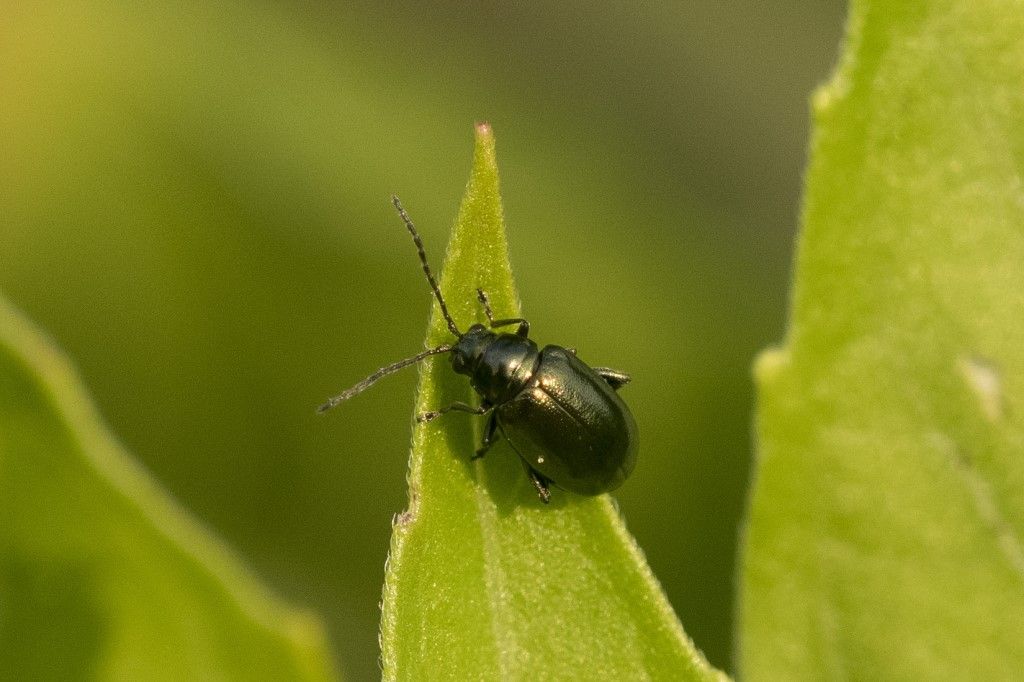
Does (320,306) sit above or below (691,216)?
above

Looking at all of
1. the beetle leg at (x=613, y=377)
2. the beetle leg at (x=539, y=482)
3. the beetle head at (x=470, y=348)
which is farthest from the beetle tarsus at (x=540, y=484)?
the beetle leg at (x=613, y=377)

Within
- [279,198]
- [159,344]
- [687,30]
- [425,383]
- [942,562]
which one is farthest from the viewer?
[687,30]

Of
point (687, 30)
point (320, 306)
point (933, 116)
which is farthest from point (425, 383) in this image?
point (687, 30)

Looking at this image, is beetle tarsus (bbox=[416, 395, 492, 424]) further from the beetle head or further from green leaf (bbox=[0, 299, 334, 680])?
green leaf (bbox=[0, 299, 334, 680])

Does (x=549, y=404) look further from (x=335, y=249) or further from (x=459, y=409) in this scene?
(x=335, y=249)

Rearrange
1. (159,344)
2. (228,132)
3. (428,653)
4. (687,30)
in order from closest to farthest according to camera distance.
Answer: (428,653) < (159,344) < (228,132) < (687,30)

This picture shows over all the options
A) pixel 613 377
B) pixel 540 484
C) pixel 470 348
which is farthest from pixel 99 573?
pixel 613 377

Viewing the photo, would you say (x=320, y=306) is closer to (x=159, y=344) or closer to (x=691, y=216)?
(x=159, y=344)

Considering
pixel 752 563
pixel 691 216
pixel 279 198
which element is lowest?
pixel 691 216
